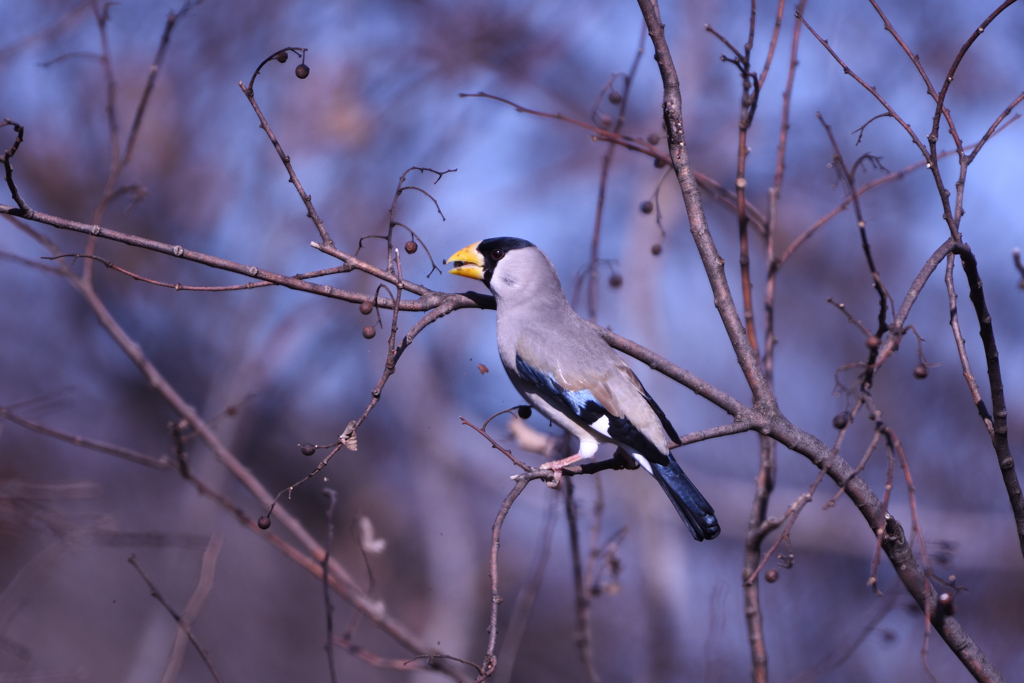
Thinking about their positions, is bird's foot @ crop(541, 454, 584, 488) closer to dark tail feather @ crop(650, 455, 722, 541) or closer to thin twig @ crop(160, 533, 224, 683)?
dark tail feather @ crop(650, 455, 722, 541)

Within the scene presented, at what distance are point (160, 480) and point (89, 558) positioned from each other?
91 cm

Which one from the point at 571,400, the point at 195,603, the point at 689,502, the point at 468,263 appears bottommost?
the point at 195,603

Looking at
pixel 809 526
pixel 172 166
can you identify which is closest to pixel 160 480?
pixel 172 166

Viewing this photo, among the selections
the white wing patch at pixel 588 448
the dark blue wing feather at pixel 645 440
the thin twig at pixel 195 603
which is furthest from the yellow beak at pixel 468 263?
the thin twig at pixel 195 603

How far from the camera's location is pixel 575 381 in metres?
2.47

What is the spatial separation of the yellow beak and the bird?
0.01 m

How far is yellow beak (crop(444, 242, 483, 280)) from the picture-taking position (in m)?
2.85

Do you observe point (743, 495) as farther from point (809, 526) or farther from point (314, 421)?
point (314, 421)

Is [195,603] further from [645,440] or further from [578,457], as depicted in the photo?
[645,440]

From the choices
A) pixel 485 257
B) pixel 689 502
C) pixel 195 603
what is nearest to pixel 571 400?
pixel 689 502

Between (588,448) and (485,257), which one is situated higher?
(485,257)

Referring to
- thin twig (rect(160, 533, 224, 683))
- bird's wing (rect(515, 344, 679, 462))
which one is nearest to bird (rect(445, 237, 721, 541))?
bird's wing (rect(515, 344, 679, 462))

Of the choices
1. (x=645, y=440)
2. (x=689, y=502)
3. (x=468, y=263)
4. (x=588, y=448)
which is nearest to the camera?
(x=689, y=502)

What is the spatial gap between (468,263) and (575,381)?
738 millimetres
